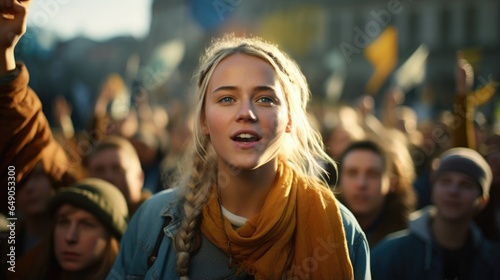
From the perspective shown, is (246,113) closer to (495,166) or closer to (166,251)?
(166,251)

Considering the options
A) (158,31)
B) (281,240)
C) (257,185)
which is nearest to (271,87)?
(257,185)

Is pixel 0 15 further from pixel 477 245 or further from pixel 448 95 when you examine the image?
pixel 448 95

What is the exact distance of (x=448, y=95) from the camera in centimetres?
4797

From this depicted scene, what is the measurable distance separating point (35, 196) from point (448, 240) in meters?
2.78

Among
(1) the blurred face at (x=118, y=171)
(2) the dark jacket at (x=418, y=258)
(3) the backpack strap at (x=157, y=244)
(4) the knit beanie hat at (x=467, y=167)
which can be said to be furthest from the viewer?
(1) the blurred face at (x=118, y=171)

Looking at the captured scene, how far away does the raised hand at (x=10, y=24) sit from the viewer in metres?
2.88

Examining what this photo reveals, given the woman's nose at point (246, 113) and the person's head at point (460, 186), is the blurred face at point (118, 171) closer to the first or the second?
the person's head at point (460, 186)

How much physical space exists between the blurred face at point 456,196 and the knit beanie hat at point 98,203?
2110 mm

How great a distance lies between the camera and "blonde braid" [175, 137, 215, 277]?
268 cm

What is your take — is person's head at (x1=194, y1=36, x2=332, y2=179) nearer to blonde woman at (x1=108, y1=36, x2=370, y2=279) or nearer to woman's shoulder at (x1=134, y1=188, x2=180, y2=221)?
blonde woman at (x1=108, y1=36, x2=370, y2=279)

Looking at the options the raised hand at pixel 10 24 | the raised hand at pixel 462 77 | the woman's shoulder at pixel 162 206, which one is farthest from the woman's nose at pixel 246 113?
the raised hand at pixel 462 77

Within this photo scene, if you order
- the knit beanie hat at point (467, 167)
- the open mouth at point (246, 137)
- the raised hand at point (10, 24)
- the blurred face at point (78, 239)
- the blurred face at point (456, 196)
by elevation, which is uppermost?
the raised hand at point (10, 24)

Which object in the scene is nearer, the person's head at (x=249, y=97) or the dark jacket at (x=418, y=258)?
the person's head at (x=249, y=97)

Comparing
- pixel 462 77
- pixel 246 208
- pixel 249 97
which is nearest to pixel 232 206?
pixel 246 208
